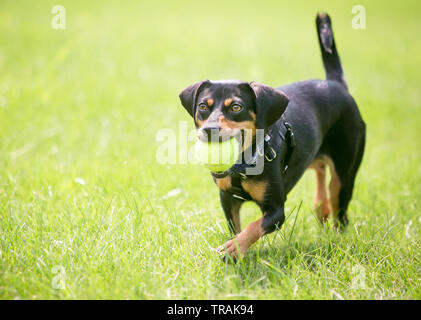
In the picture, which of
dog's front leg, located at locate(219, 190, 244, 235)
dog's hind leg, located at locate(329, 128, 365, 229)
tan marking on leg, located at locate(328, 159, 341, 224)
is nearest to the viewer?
dog's front leg, located at locate(219, 190, 244, 235)

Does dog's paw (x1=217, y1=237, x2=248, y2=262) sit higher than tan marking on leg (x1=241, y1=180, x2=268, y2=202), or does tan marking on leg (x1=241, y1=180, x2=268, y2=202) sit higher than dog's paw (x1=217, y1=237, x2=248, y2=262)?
tan marking on leg (x1=241, y1=180, x2=268, y2=202)

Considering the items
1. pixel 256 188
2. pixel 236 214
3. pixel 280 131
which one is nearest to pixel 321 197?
pixel 236 214

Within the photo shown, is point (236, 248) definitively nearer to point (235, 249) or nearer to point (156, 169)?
point (235, 249)

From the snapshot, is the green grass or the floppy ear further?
the floppy ear

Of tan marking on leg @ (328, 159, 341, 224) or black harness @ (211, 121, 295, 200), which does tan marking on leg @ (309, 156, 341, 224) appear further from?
black harness @ (211, 121, 295, 200)

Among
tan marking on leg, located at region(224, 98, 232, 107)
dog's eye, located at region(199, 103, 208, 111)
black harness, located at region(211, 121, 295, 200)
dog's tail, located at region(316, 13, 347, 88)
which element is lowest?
black harness, located at region(211, 121, 295, 200)

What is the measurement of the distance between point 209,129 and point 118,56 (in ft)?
24.3

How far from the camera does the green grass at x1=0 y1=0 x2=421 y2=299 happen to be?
3320 millimetres

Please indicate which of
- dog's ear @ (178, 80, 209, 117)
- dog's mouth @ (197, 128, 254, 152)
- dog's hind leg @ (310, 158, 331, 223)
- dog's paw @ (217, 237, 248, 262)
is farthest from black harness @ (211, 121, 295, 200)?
dog's hind leg @ (310, 158, 331, 223)

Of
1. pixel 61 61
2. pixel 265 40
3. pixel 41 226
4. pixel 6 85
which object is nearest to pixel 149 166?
pixel 41 226

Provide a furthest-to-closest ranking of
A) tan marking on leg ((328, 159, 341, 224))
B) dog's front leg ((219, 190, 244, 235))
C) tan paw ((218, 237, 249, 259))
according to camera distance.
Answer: tan marking on leg ((328, 159, 341, 224)), dog's front leg ((219, 190, 244, 235)), tan paw ((218, 237, 249, 259))

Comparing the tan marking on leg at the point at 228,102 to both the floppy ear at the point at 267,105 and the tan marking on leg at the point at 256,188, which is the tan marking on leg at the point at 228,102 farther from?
the tan marking on leg at the point at 256,188

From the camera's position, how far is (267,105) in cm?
351
